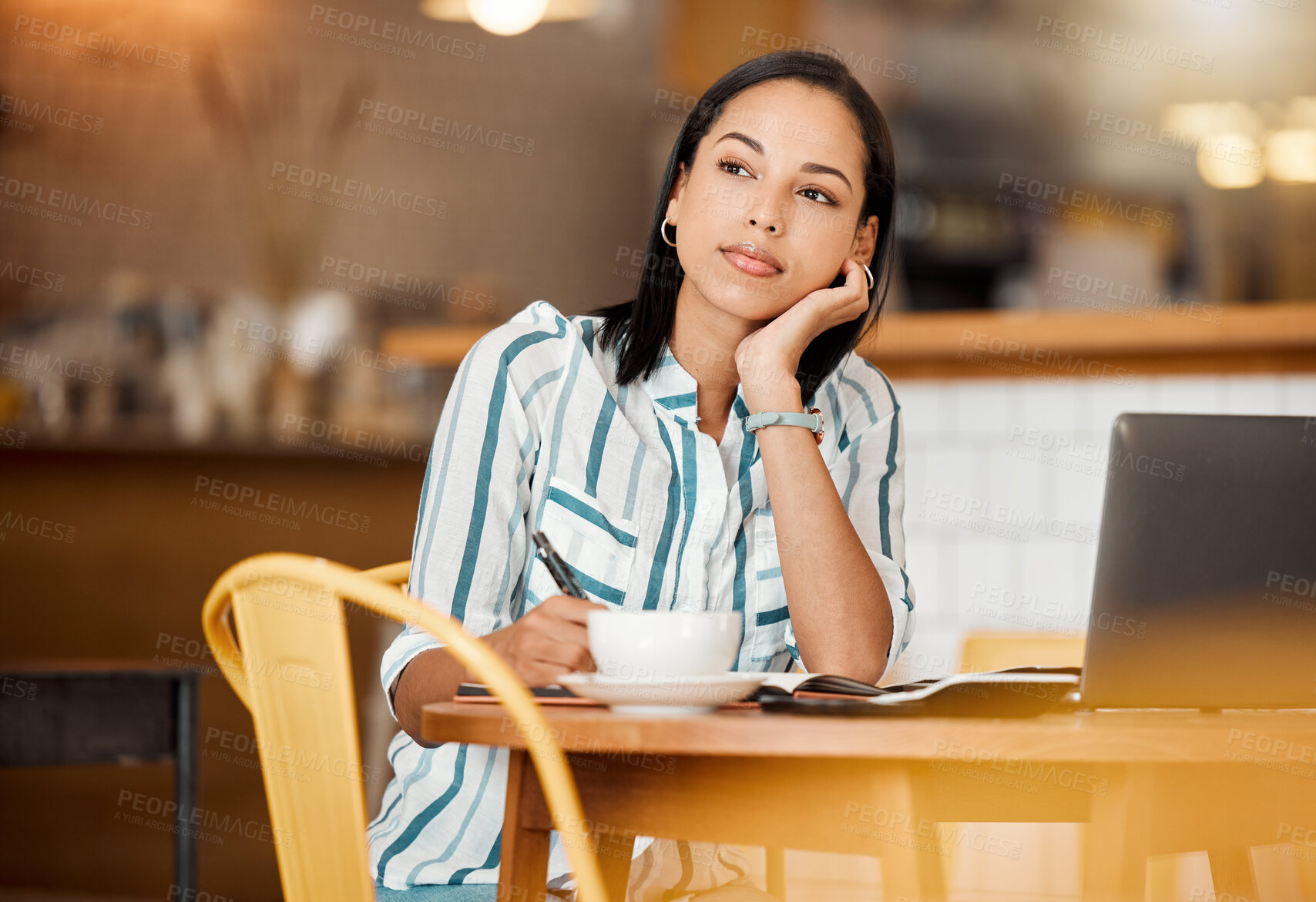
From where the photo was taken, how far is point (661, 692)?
0.74 m

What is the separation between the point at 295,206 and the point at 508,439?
233 cm

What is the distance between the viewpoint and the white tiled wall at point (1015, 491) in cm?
244

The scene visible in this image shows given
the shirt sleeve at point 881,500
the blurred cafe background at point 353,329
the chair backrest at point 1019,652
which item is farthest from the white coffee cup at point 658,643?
the blurred cafe background at point 353,329

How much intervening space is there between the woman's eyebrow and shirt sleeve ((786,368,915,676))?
0.94 ft

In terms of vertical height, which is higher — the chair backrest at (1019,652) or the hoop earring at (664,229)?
the hoop earring at (664,229)

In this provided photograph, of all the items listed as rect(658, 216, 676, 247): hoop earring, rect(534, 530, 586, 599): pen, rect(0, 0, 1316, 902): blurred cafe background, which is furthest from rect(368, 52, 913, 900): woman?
rect(0, 0, 1316, 902): blurred cafe background

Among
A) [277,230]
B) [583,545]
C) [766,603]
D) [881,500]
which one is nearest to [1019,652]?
[881,500]

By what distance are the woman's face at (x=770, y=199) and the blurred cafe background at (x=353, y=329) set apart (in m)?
0.92

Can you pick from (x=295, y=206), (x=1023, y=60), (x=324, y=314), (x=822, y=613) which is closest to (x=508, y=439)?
(x=822, y=613)

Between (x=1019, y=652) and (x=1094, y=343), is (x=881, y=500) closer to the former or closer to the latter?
(x=1019, y=652)

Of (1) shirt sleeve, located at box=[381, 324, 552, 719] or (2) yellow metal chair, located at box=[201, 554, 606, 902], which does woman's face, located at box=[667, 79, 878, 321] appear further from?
(2) yellow metal chair, located at box=[201, 554, 606, 902]

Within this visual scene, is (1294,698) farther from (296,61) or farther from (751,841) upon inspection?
(296,61)

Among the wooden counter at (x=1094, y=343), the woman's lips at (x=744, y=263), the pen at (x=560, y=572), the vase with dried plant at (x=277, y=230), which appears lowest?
the pen at (x=560, y=572)

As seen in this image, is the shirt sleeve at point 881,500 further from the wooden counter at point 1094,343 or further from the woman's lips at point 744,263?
the wooden counter at point 1094,343
